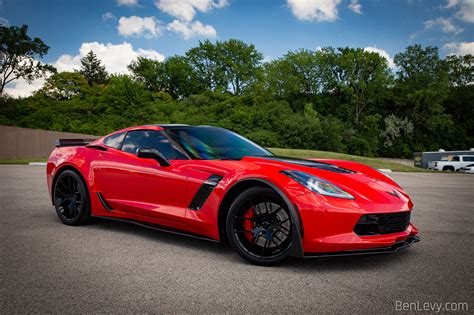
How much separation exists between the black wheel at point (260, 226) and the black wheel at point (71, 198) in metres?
2.39

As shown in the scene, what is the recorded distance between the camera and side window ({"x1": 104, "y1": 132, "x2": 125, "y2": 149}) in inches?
208

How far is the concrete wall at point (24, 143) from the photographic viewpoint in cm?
2933

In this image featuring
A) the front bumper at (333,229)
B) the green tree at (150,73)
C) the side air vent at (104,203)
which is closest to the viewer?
the front bumper at (333,229)

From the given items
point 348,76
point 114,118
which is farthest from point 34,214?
point 348,76

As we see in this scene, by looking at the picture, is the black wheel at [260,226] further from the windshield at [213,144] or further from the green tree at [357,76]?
the green tree at [357,76]

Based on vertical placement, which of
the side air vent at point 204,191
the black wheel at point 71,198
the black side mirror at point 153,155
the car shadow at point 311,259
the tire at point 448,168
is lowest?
the tire at point 448,168

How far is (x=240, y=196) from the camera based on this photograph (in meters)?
3.84

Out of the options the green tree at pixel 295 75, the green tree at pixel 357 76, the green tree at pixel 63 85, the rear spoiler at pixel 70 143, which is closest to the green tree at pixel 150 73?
the green tree at pixel 63 85

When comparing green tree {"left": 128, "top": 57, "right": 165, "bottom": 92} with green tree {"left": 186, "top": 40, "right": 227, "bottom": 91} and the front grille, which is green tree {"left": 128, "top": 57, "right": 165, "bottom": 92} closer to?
green tree {"left": 186, "top": 40, "right": 227, "bottom": 91}

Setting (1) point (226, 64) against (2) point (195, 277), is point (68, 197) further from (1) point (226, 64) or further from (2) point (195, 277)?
(1) point (226, 64)

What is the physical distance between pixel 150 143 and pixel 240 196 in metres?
1.64

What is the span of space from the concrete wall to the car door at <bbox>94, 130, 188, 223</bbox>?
27.9m

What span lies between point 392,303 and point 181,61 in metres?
72.8

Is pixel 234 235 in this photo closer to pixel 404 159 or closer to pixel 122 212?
pixel 122 212
